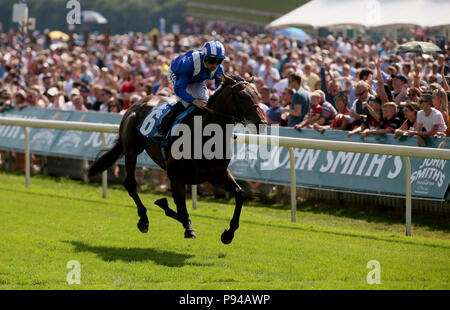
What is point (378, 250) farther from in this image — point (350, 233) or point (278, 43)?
point (278, 43)

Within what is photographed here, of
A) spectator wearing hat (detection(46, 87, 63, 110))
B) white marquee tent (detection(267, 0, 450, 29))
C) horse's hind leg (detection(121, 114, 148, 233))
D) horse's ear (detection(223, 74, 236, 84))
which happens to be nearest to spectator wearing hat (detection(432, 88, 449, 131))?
horse's ear (detection(223, 74, 236, 84))

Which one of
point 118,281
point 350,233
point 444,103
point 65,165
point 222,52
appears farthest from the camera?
point 65,165

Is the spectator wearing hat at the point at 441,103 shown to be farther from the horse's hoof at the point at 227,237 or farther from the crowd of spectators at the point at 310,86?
the horse's hoof at the point at 227,237

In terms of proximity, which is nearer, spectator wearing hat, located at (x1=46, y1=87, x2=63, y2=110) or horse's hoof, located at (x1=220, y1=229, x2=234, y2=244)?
horse's hoof, located at (x1=220, y1=229, x2=234, y2=244)

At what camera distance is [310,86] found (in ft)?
41.0

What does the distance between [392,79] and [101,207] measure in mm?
4137

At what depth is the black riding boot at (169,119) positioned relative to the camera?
757cm

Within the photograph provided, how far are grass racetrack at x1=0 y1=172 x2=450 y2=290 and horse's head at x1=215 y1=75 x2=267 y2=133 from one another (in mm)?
1203

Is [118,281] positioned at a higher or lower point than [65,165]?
higher

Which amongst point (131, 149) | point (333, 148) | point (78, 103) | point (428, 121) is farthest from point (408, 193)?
point (78, 103)

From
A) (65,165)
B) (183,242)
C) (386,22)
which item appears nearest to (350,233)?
(183,242)

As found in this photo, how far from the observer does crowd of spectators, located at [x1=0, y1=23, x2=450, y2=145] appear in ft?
31.3

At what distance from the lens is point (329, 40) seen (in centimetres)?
2073

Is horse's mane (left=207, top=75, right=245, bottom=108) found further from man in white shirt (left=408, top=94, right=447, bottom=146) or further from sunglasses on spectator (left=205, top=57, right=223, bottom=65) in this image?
man in white shirt (left=408, top=94, right=447, bottom=146)
